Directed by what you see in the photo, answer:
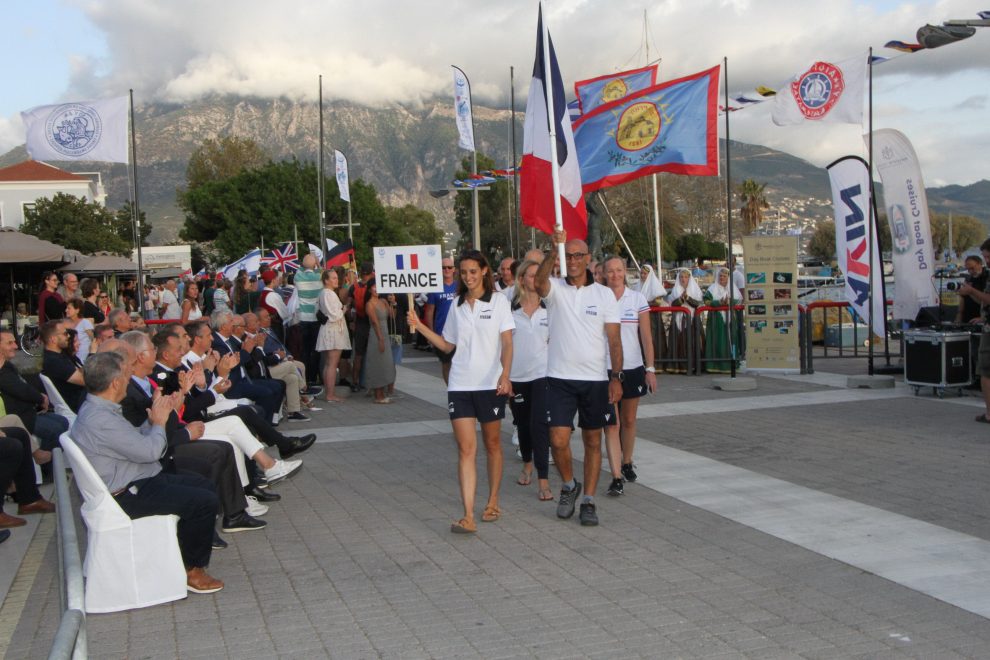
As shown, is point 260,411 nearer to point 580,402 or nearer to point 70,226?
point 580,402

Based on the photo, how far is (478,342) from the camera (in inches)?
261

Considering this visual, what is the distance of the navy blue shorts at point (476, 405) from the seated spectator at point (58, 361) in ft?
13.3

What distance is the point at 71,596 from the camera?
11.6ft

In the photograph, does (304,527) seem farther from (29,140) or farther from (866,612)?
(29,140)

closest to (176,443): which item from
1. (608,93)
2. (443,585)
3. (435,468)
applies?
(443,585)

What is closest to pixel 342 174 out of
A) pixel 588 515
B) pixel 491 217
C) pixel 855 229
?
pixel 855 229

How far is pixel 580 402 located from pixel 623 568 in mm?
1423

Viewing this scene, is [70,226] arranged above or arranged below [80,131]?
above

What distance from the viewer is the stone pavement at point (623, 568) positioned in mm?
4625

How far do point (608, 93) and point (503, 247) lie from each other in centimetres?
5488

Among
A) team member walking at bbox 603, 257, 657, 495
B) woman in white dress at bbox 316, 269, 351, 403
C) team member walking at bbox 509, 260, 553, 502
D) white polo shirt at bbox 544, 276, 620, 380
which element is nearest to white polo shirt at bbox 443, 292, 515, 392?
white polo shirt at bbox 544, 276, 620, 380

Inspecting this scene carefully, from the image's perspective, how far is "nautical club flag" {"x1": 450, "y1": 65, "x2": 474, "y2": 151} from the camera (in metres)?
24.8

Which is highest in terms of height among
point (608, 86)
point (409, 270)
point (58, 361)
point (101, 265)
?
point (608, 86)

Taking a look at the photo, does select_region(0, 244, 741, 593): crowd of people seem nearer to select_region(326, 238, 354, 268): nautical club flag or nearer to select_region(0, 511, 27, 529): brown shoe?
select_region(0, 511, 27, 529): brown shoe
